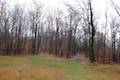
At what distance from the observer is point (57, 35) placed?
60969 mm

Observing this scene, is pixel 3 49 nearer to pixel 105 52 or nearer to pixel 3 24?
pixel 3 24

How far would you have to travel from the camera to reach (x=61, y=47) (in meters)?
61.3

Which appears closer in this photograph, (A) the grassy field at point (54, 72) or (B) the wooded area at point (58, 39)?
(A) the grassy field at point (54, 72)

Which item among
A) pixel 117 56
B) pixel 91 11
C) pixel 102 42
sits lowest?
pixel 117 56

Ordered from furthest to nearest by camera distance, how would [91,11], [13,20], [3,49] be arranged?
[13,20], [3,49], [91,11]

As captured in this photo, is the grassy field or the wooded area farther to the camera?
the wooded area

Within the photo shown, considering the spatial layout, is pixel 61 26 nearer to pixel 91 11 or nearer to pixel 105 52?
pixel 105 52

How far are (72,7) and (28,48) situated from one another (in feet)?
102

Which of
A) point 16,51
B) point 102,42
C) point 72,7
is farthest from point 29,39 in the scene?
point 72,7

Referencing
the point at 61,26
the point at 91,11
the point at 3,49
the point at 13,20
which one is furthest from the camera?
the point at 61,26

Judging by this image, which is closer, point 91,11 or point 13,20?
point 91,11

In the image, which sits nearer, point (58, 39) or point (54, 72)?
point (54, 72)

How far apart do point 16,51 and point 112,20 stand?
1082 inches

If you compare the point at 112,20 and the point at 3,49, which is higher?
the point at 112,20
